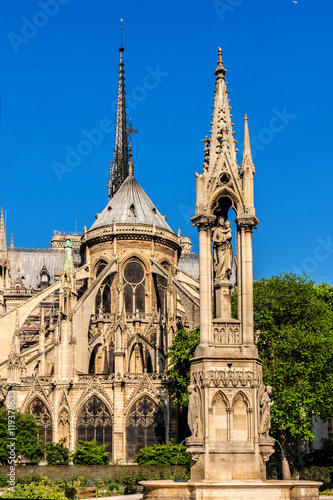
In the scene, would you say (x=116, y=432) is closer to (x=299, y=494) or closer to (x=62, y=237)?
(x=299, y=494)

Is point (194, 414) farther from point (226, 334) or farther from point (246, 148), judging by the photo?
point (246, 148)

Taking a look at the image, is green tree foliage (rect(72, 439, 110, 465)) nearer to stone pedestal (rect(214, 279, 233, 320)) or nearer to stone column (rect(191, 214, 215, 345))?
stone pedestal (rect(214, 279, 233, 320))

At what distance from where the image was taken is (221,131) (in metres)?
19.2

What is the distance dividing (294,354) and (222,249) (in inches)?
709

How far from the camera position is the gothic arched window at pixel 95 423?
50375 mm

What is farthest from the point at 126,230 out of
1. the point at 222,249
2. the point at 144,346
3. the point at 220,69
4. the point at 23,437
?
the point at 222,249

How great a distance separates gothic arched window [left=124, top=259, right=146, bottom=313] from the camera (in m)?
64.7

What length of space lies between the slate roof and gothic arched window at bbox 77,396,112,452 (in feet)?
65.0

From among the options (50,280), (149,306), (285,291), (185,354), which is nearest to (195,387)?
(285,291)

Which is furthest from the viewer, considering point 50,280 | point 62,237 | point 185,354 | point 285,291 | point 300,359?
point 62,237

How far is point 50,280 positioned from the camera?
89312mm

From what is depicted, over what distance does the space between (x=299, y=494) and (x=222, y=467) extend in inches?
72.2

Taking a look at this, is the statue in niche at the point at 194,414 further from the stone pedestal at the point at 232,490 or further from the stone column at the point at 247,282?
the stone column at the point at 247,282

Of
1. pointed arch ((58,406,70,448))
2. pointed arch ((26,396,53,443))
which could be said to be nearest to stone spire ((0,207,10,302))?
pointed arch ((26,396,53,443))
